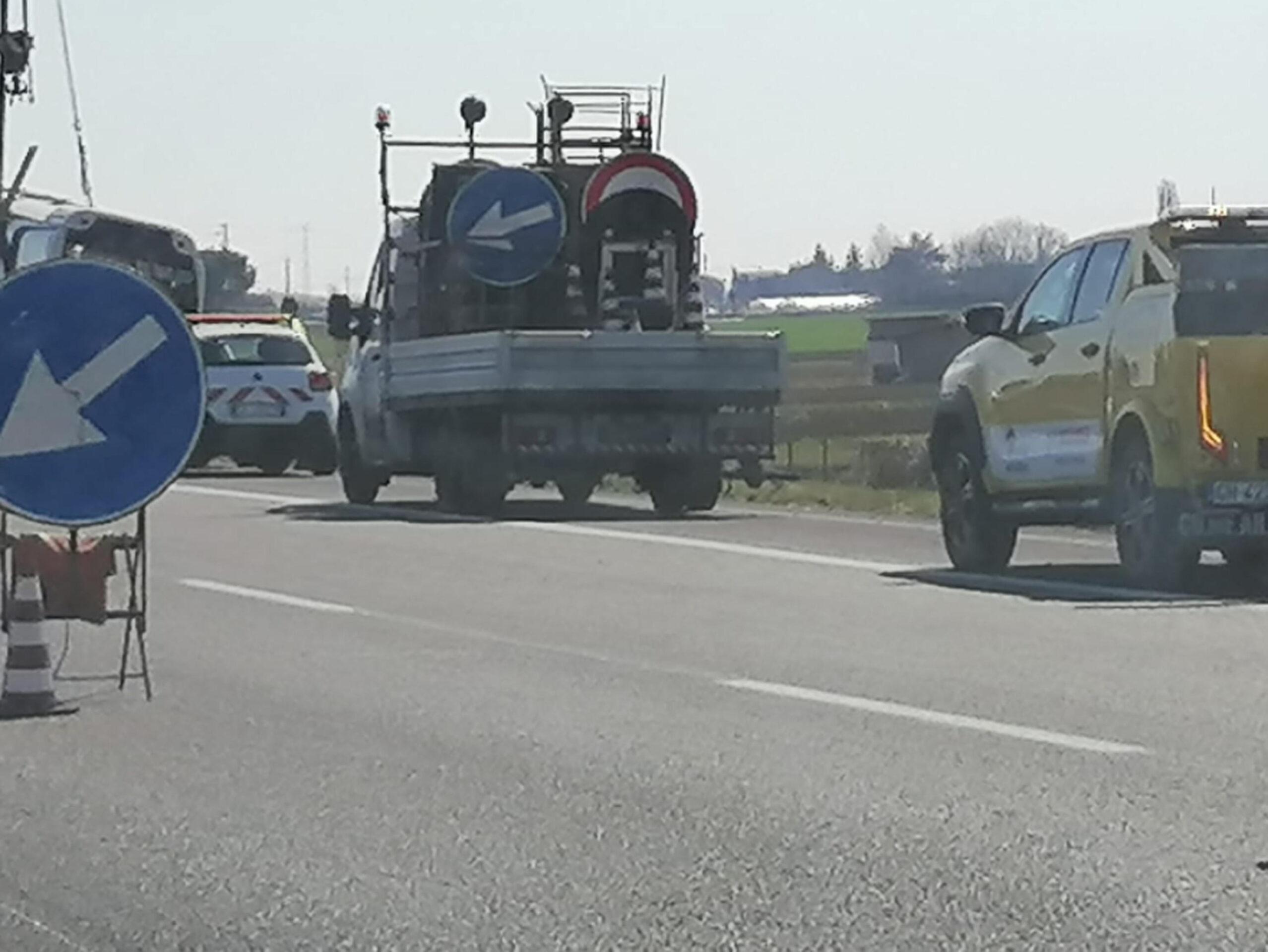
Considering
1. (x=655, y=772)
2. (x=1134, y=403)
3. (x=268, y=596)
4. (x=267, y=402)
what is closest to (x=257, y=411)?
(x=267, y=402)

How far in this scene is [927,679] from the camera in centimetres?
1252

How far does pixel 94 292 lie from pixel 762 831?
3.89 metres

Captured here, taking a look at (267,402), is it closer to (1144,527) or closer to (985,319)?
(985,319)

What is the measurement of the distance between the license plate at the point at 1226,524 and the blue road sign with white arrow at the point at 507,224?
35.0ft

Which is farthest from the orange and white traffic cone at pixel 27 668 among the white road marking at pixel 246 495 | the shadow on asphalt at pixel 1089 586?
the white road marking at pixel 246 495

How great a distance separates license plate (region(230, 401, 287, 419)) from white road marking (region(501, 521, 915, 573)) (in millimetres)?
10775

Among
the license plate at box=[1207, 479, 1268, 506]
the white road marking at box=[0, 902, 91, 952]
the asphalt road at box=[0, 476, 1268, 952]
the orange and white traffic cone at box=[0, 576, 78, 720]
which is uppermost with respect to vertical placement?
the license plate at box=[1207, 479, 1268, 506]

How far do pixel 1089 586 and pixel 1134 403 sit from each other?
3.14 feet

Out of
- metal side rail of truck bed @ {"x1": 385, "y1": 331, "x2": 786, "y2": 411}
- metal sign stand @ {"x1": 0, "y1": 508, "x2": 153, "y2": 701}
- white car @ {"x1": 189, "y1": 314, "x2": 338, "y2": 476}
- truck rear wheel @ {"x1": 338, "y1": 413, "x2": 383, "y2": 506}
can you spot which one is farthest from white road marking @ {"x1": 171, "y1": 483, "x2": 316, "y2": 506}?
metal sign stand @ {"x1": 0, "y1": 508, "x2": 153, "y2": 701}

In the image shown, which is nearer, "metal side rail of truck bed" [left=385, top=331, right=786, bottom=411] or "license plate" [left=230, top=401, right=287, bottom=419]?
"metal side rail of truck bed" [left=385, top=331, right=786, bottom=411]

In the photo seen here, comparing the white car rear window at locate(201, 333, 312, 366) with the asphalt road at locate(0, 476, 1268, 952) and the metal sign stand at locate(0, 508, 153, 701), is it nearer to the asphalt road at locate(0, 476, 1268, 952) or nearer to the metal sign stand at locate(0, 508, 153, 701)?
the asphalt road at locate(0, 476, 1268, 952)

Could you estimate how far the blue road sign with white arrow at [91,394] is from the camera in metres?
11.6

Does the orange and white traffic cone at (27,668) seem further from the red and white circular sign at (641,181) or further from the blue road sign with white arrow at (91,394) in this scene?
the red and white circular sign at (641,181)

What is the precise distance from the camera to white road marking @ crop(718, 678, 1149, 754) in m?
10.5
